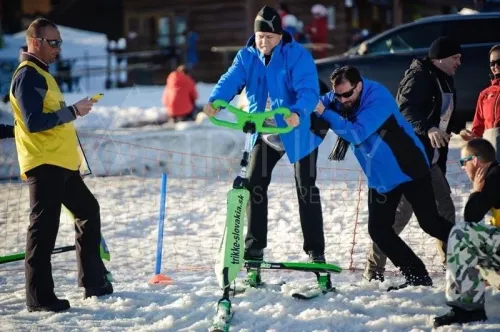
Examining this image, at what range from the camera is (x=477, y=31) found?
9.70 m

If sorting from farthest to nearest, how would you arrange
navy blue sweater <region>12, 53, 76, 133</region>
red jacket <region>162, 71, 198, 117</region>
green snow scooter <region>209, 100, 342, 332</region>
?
red jacket <region>162, 71, 198, 117</region>, navy blue sweater <region>12, 53, 76, 133</region>, green snow scooter <region>209, 100, 342, 332</region>

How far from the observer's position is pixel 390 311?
14.4 feet

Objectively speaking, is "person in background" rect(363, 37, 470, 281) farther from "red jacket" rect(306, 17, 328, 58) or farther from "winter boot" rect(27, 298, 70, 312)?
"red jacket" rect(306, 17, 328, 58)

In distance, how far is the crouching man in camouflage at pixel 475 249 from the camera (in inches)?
156

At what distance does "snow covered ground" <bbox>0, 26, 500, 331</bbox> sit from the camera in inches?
172

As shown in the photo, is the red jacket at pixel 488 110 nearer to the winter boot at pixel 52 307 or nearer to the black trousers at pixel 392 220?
the black trousers at pixel 392 220

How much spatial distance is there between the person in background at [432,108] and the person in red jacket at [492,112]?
28cm

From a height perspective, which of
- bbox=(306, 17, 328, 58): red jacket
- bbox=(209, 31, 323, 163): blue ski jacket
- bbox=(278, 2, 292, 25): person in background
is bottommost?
bbox=(209, 31, 323, 163): blue ski jacket

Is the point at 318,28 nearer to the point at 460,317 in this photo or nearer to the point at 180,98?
the point at 180,98

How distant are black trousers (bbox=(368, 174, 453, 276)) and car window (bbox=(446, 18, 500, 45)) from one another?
5658 millimetres

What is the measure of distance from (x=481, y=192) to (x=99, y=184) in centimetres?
694

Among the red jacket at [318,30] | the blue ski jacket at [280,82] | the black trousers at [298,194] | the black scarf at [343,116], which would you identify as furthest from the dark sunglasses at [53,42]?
the red jacket at [318,30]

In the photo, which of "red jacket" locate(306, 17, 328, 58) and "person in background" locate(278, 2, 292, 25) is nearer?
→ "person in background" locate(278, 2, 292, 25)

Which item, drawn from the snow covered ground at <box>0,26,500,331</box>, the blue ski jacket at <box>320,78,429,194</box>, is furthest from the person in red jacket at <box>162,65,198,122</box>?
the blue ski jacket at <box>320,78,429,194</box>
